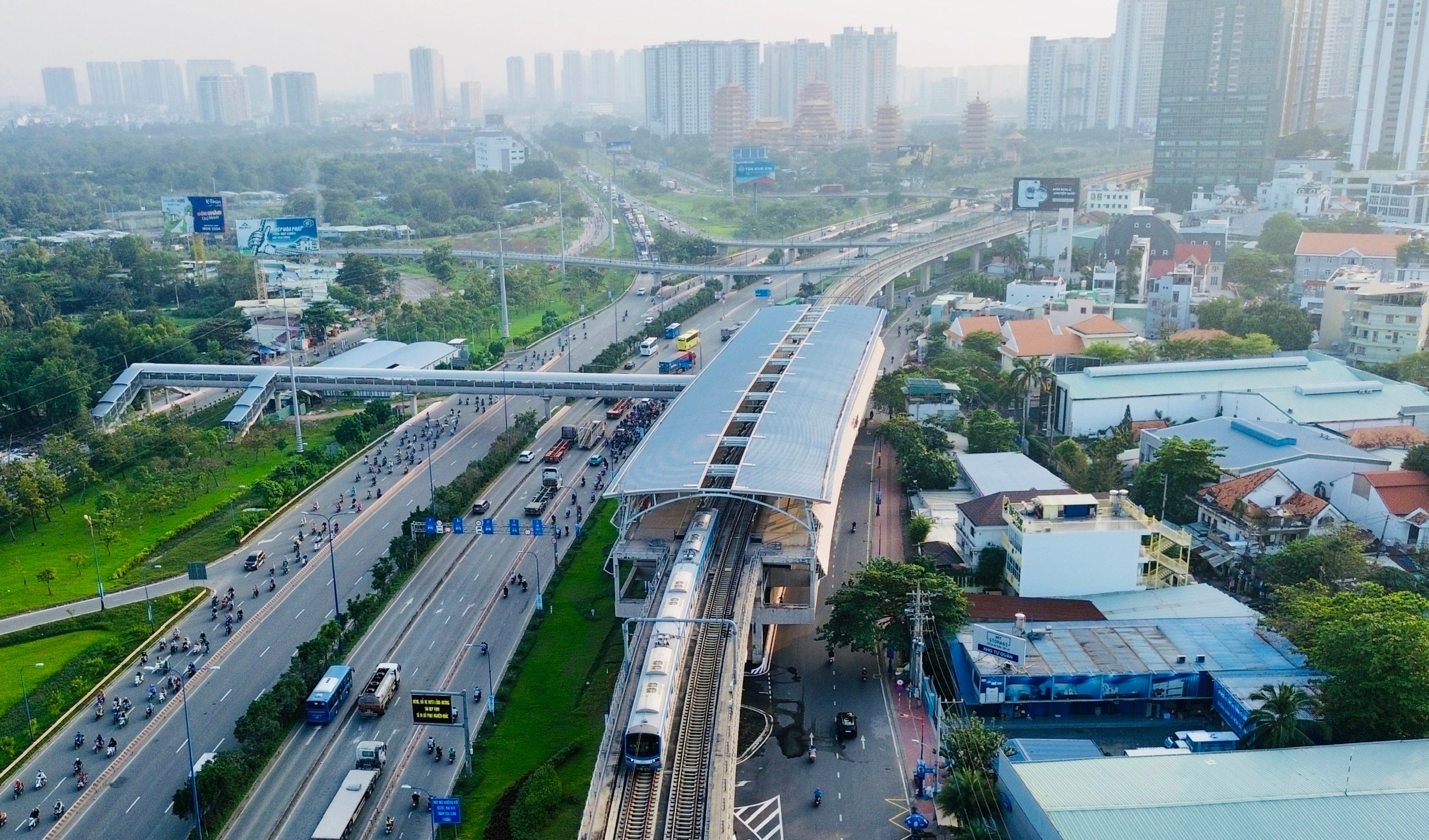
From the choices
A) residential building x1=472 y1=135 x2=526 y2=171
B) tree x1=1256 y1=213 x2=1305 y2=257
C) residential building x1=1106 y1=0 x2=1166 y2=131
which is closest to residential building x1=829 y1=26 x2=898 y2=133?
residential building x1=1106 y1=0 x2=1166 y2=131

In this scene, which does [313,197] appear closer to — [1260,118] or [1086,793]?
[1260,118]

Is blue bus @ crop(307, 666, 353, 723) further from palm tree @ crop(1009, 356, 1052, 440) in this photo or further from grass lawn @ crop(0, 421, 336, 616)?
palm tree @ crop(1009, 356, 1052, 440)

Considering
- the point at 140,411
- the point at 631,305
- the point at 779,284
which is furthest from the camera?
the point at 779,284

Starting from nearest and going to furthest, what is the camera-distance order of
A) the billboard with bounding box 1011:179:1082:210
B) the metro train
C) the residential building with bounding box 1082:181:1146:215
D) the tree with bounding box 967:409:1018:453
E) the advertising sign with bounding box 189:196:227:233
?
the metro train, the tree with bounding box 967:409:1018:453, the advertising sign with bounding box 189:196:227:233, the billboard with bounding box 1011:179:1082:210, the residential building with bounding box 1082:181:1146:215

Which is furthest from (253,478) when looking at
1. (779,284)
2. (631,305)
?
(779,284)

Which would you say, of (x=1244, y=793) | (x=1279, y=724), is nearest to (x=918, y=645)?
(x=1279, y=724)

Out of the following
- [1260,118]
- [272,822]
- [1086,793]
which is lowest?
[272,822]

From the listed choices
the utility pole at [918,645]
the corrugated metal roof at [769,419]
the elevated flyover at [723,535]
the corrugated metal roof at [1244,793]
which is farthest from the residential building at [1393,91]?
the corrugated metal roof at [1244,793]
